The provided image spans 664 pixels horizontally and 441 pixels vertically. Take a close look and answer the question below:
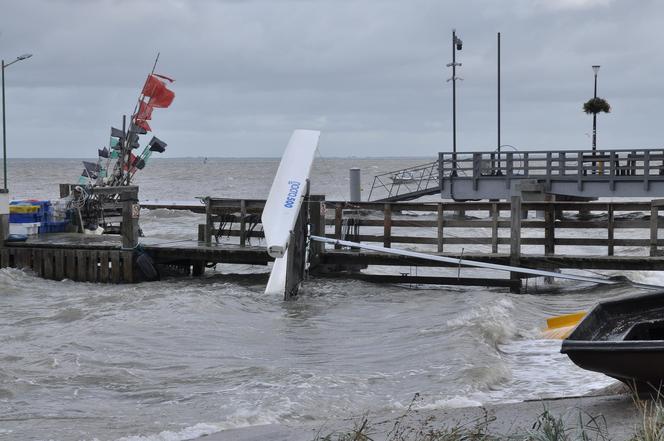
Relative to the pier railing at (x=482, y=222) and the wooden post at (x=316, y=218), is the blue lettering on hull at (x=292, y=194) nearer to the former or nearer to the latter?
the pier railing at (x=482, y=222)

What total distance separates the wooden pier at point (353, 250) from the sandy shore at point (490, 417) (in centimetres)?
765

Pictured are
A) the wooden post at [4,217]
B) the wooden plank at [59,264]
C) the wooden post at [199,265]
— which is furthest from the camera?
the wooden post at [199,265]

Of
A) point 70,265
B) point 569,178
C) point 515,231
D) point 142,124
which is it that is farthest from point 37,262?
point 569,178

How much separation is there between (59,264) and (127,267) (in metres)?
1.59

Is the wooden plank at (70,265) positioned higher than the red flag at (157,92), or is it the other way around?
the red flag at (157,92)

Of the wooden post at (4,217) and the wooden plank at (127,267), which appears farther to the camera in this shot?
the wooden post at (4,217)

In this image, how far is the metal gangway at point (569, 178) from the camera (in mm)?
26750

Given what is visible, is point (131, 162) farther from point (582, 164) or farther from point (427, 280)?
point (582, 164)

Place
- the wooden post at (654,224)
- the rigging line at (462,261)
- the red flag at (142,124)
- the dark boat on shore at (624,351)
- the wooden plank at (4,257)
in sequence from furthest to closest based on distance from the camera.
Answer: the red flag at (142,124) → the wooden plank at (4,257) → the wooden post at (654,224) → the rigging line at (462,261) → the dark boat on shore at (624,351)

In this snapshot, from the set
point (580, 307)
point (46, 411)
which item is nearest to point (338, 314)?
point (580, 307)

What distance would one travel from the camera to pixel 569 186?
1089 inches

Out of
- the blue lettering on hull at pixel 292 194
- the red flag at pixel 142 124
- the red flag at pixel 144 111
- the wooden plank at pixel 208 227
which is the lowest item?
the wooden plank at pixel 208 227

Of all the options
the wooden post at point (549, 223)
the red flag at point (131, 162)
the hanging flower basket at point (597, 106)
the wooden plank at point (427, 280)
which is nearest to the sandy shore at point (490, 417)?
the wooden post at point (549, 223)

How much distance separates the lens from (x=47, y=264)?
61.6ft
